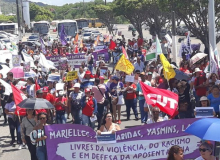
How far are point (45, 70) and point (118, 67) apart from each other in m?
4.57

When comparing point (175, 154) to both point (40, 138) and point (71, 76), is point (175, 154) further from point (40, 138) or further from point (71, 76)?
point (71, 76)

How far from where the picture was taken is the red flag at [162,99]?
9.37 m

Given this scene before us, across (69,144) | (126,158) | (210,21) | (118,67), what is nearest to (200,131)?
(126,158)

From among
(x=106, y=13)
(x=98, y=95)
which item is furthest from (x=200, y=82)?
(x=106, y=13)

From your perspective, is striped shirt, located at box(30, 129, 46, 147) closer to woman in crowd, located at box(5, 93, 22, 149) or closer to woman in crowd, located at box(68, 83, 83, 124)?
woman in crowd, located at box(5, 93, 22, 149)

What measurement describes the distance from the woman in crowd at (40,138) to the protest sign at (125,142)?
11 cm

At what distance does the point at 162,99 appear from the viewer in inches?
370

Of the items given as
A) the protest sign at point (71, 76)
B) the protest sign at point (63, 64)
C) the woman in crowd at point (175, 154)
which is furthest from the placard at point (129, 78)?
the woman in crowd at point (175, 154)

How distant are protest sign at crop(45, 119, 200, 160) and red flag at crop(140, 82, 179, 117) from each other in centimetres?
81

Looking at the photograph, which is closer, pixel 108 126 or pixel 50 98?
pixel 108 126

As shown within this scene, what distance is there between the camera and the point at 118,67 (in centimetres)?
1588

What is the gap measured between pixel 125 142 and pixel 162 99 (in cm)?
137

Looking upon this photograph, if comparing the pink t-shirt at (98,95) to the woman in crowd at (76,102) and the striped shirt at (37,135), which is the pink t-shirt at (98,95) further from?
the striped shirt at (37,135)

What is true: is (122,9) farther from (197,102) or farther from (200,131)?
(200,131)
